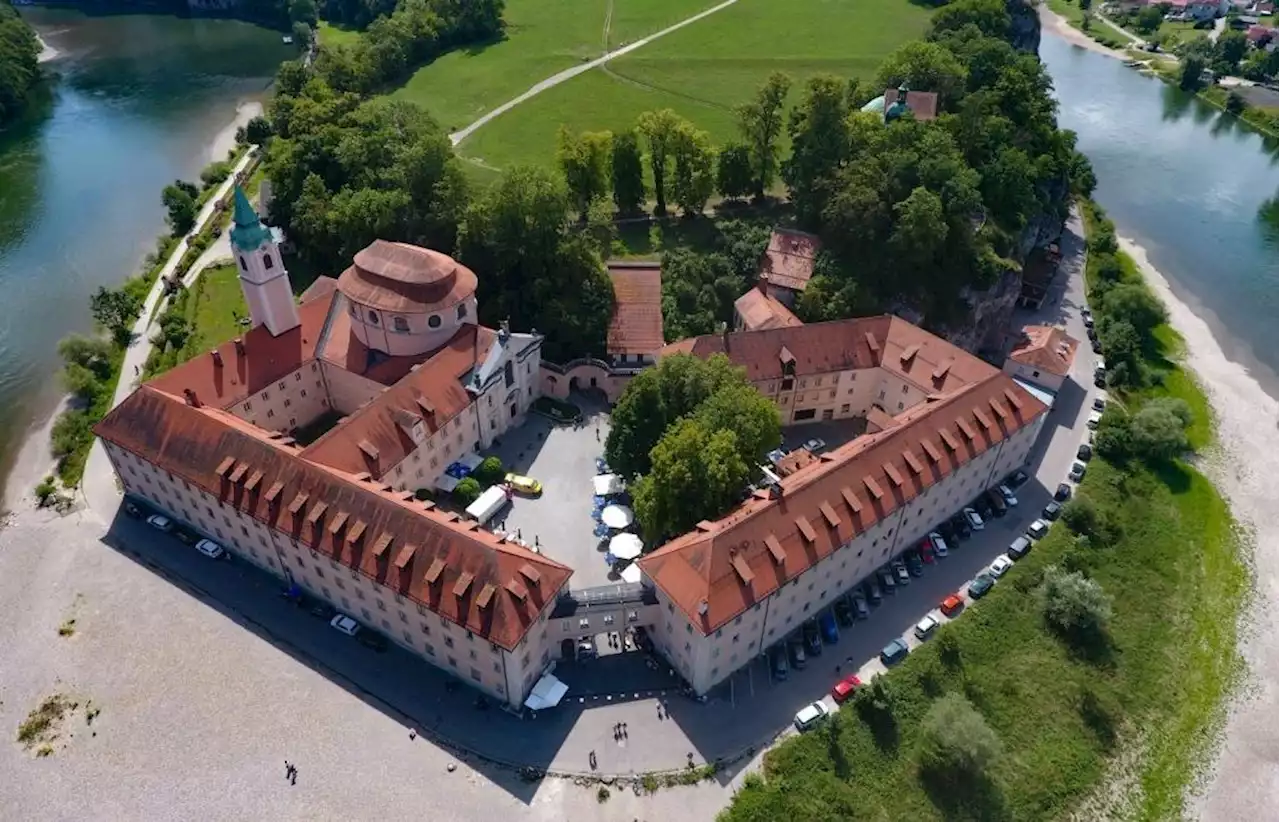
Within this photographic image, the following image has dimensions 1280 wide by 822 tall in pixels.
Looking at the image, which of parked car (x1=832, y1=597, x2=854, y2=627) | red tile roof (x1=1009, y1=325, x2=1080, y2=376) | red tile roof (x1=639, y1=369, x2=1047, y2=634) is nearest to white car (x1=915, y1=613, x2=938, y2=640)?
parked car (x1=832, y1=597, x2=854, y2=627)

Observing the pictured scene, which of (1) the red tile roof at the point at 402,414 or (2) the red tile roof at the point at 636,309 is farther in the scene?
(2) the red tile roof at the point at 636,309

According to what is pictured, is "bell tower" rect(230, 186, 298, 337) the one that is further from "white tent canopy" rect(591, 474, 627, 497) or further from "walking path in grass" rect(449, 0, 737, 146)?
"walking path in grass" rect(449, 0, 737, 146)

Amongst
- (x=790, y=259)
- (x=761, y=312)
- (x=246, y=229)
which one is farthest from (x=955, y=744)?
(x=246, y=229)

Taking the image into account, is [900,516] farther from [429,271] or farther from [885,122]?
[885,122]

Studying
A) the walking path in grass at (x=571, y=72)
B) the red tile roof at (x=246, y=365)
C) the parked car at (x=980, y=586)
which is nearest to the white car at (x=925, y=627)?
the parked car at (x=980, y=586)

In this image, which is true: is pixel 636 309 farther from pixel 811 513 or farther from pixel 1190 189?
pixel 1190 189

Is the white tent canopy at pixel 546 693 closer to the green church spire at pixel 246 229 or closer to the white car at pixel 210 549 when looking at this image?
the white car at pixel 210 549
